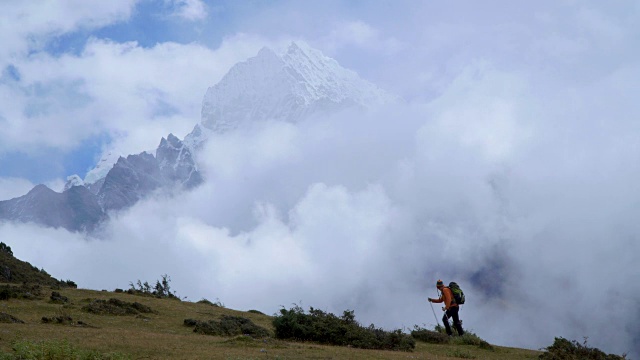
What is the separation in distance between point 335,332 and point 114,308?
35.4ft

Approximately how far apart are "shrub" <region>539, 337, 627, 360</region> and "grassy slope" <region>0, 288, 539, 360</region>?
52.9 inches

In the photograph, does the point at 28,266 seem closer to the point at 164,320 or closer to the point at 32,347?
the point at 164,320

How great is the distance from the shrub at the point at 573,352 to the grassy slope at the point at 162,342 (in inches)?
52.9

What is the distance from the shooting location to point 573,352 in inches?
722

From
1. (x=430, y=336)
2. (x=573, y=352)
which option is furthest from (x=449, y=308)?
(x=573, y=352)

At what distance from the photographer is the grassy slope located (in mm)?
15797

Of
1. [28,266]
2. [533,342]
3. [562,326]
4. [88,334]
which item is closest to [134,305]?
[88,334]

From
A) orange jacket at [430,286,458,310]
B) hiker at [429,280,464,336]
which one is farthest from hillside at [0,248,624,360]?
orange jacket at [430,286,458,310]

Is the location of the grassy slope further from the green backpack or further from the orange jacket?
the green backpack

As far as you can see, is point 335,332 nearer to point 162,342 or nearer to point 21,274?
point 162,342

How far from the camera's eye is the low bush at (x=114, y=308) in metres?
25.1

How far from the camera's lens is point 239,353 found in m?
15.9

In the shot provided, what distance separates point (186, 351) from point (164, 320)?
9.38m

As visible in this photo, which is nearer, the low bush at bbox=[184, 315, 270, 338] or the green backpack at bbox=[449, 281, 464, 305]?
the low bush at bbox=[184, 315, 270, 338]
